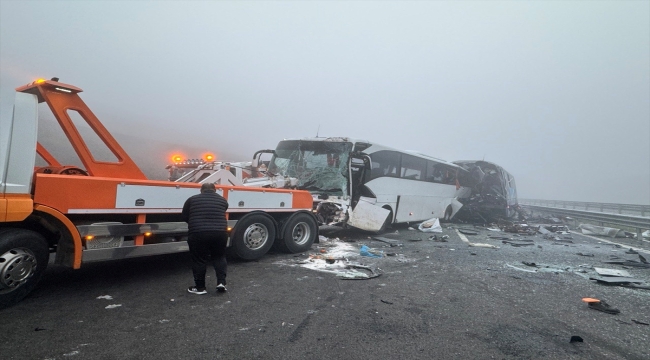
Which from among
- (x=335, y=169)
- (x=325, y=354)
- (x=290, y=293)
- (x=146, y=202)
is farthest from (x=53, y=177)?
(x=335, y=169)

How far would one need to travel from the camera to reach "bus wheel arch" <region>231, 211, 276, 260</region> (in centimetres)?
614

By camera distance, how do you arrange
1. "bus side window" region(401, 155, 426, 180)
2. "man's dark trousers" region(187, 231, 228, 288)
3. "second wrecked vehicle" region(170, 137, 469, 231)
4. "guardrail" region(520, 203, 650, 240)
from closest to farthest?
"man's dark trousers" region(187, 231, 228, 288)
"second wrecked vehicle" region(170, 137, 469, 231)
"bus side window" region(401, 155, 426, 180)
"guardrail" region(520, 203, 650, 240)

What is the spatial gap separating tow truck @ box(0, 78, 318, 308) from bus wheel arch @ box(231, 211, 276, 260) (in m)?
0.02

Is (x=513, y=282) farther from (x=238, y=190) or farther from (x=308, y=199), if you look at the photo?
(x=238, y=190)

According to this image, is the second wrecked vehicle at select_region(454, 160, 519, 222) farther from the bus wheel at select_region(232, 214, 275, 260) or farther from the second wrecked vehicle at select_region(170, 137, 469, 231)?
the bus wheel at select_region(232, 214, 275, 260)

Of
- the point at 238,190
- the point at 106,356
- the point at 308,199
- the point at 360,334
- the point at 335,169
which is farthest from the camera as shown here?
the point at 335,169

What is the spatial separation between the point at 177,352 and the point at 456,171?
15.6 meters

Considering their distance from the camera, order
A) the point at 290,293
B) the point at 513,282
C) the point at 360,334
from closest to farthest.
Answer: the point at 360,334 < the point at 290,293 < the point at 513,282

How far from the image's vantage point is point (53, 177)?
153 inches

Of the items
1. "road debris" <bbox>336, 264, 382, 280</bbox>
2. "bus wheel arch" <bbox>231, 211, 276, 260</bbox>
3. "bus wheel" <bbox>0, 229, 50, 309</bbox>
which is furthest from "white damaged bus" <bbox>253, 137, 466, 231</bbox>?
"bus wheel" <bbox>0, 229, 50, 309</bbox>

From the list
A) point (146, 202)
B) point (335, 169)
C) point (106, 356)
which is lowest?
point (106, 356)

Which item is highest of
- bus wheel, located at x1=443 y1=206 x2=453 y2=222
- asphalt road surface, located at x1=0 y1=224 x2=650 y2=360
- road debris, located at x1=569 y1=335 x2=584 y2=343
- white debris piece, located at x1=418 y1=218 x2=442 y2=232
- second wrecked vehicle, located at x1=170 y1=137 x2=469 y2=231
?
second wrecked vehicle, located at x1=170 y1=137 x2=469 y2=231

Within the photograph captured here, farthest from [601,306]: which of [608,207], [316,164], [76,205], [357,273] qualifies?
[608,207]

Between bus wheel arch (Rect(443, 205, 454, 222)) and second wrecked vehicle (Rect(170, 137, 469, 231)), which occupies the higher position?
second wrecked vehicle (Rect(170, 137, 469, 231))
